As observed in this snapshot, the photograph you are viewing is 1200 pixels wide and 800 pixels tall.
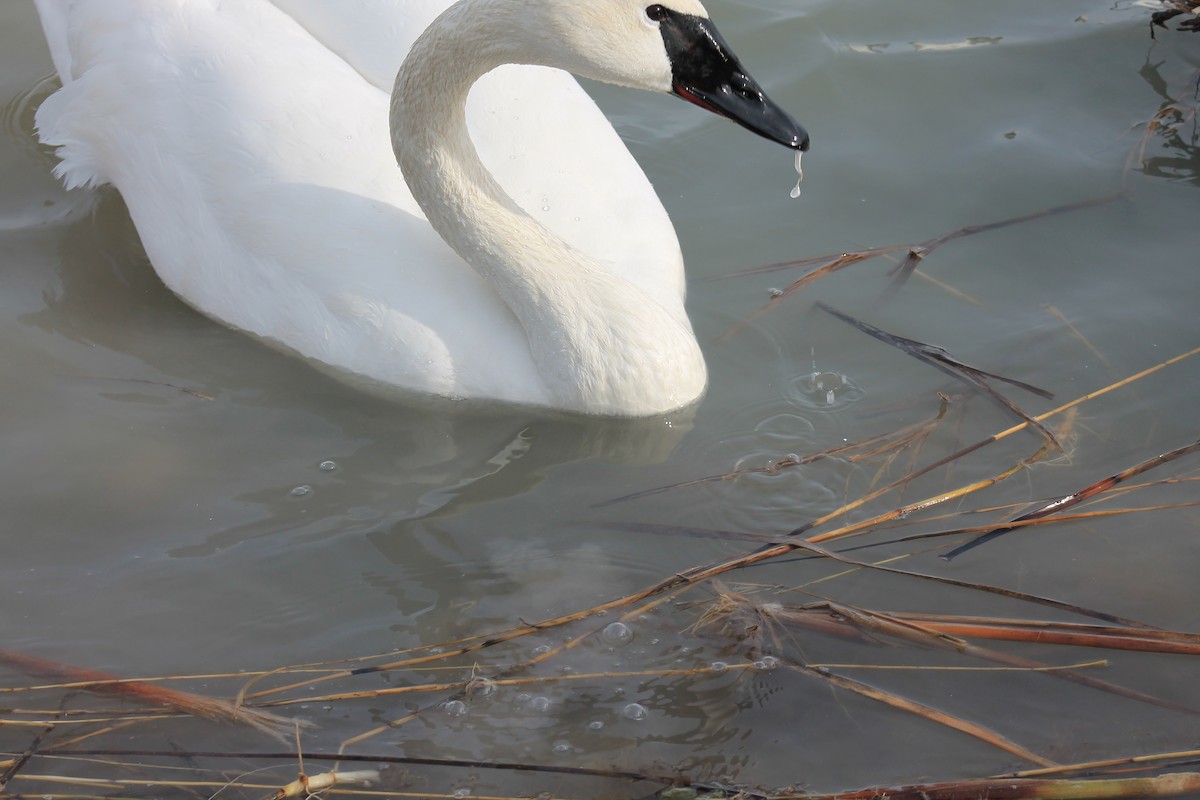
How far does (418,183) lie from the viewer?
13.4 ft

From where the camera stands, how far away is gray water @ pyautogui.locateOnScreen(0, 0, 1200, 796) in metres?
3.29

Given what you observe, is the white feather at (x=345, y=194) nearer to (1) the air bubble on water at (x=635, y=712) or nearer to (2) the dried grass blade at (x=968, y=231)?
(2) the dried grass blade at (x=968, y=231)

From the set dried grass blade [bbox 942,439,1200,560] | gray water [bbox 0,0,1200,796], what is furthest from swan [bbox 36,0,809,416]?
dried grass blade [bbox 942,439,1200,560]

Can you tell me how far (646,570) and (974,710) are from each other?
968 millimetres

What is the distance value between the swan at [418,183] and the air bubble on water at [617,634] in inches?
34.1

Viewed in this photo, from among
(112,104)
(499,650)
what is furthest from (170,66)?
(499,650)

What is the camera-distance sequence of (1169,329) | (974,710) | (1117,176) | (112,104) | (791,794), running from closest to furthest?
(791,794) → (974,710) → (1169,329) → (112,104) → (1117,176)

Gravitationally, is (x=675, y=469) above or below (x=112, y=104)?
below

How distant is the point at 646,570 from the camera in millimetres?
3729

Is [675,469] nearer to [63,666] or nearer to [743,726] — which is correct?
[743,726]

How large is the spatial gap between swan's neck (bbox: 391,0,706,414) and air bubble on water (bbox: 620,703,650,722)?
114 cm

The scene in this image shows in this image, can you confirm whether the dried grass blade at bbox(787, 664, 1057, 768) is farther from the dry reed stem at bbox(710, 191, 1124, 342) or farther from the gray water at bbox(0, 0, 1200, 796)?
the dry reed stem at bbox(710, 191, 1124, 342)

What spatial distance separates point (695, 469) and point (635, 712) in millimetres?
1024

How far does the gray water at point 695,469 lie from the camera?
329 cm
